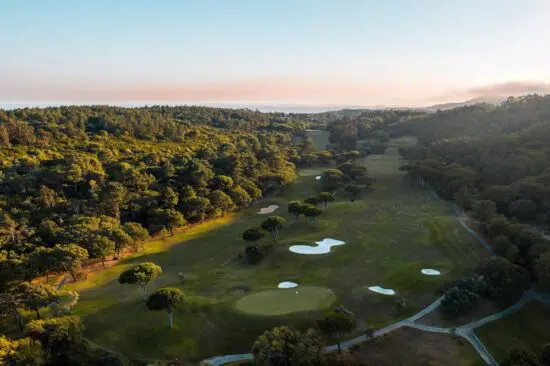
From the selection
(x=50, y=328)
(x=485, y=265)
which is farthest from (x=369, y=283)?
(x=50, y=328)

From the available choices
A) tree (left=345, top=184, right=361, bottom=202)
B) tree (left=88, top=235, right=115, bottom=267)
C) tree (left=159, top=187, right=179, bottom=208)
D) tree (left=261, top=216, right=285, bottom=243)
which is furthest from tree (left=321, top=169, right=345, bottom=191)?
tree (left=88, top=235, right=115, bottom=267)

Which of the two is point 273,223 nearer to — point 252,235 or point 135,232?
point 252,235

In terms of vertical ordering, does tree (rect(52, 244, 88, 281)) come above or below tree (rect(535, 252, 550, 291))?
below

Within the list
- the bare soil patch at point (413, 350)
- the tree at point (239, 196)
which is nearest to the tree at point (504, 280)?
the bare soil patch at point (413, 350)

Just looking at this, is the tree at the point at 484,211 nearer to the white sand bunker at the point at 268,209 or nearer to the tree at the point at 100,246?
the white sand bunker at the point at 268,209

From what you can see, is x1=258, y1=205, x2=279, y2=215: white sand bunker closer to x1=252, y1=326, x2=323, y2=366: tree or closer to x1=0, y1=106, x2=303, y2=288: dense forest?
x1=0, y1=106, x2=303, y2=288: dense forest

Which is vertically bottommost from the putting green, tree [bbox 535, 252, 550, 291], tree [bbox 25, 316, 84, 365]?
the putting green

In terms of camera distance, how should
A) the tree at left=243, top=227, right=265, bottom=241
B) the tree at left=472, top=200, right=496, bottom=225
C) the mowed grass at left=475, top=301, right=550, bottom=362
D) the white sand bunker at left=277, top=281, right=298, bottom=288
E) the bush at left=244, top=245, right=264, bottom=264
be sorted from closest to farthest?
the mowed grass at left=475, top=301, right=550, bottom=362
the white sand bunker at left=277, top=281, right=298, bottom=288
the bush at left=244, top=245, right=264, bottom=264
the tree at left=472, top=200, right=496, bottom=225
the tree at left=243, top=227, right=265, bottom=241
